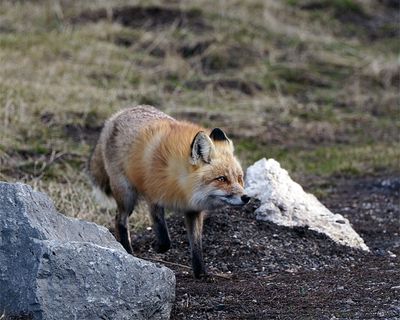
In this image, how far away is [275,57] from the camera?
1585 centimetres

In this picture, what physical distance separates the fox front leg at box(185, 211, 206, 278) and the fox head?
22 cm

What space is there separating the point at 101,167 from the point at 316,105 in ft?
22.1

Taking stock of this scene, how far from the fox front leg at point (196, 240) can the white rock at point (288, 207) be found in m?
1.03

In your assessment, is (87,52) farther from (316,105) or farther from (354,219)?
(354,219)

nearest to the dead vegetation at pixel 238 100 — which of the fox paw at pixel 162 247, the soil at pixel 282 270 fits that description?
the soil at pixel 282 270

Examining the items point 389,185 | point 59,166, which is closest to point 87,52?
point 59,166

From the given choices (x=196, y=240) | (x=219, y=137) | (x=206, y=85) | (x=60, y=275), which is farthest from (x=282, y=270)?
(x=206, y=85)

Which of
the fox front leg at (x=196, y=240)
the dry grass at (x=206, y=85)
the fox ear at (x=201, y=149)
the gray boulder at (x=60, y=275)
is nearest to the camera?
the gray boulder at (x=60, y=275)

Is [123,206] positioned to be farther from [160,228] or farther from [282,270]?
[282,270]

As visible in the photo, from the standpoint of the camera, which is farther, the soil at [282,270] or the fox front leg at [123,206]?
the fox front leg at [123,206]

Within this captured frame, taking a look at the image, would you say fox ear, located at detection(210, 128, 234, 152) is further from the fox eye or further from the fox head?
the fox eye

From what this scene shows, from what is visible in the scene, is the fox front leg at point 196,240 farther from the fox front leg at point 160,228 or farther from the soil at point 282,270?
the fox front leg at point 160,228

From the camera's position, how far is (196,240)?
689 centimetres

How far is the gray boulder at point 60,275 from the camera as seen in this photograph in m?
5.02
